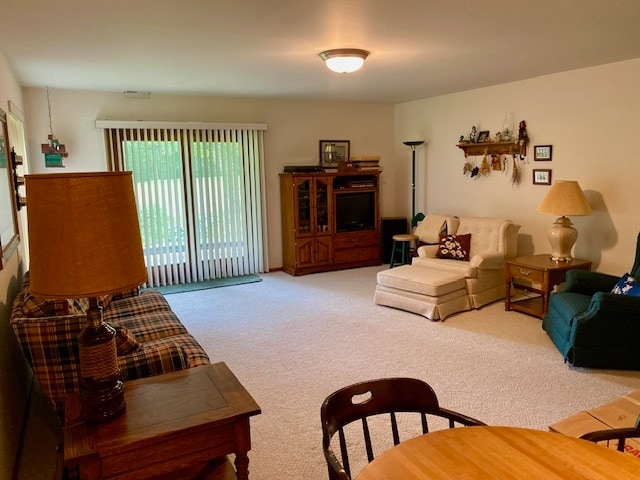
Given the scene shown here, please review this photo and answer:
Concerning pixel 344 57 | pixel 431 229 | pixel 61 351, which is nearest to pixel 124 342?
pixel 61 351

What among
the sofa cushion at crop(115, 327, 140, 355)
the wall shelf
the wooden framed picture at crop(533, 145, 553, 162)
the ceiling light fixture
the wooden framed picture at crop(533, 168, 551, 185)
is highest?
the ceiling light fixture

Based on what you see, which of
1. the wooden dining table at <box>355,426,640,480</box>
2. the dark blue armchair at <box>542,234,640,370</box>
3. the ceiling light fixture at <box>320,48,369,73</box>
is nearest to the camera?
the wooden dining table at <box>355,426,640,480</box>

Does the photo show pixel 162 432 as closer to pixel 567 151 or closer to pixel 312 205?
pixel 567 151

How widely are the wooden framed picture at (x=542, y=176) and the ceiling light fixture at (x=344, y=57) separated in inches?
101

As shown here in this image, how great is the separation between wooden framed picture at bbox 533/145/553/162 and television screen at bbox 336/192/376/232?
2348 mm

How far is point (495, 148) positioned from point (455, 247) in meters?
1.39

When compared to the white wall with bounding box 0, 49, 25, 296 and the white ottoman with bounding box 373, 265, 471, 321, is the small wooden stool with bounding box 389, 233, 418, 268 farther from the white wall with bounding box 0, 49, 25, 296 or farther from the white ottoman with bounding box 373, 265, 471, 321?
the white wall with bounding box 0, 49, 25, 296

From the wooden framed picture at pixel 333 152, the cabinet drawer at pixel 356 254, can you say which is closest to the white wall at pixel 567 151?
the cabinet drawer at pixel 356 254

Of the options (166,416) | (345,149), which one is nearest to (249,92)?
(345,149)

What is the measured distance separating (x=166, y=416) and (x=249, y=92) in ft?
15.8

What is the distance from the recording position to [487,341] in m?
4.01

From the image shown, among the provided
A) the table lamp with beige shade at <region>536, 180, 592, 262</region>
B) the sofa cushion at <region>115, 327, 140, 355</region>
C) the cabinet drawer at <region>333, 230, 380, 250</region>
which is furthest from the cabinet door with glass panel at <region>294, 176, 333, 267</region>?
the sofa cushion at <region>115, 327, 140, 355</region>

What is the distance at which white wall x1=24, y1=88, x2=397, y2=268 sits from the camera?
5305 millimetres

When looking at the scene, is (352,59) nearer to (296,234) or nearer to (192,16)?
(192,16)
